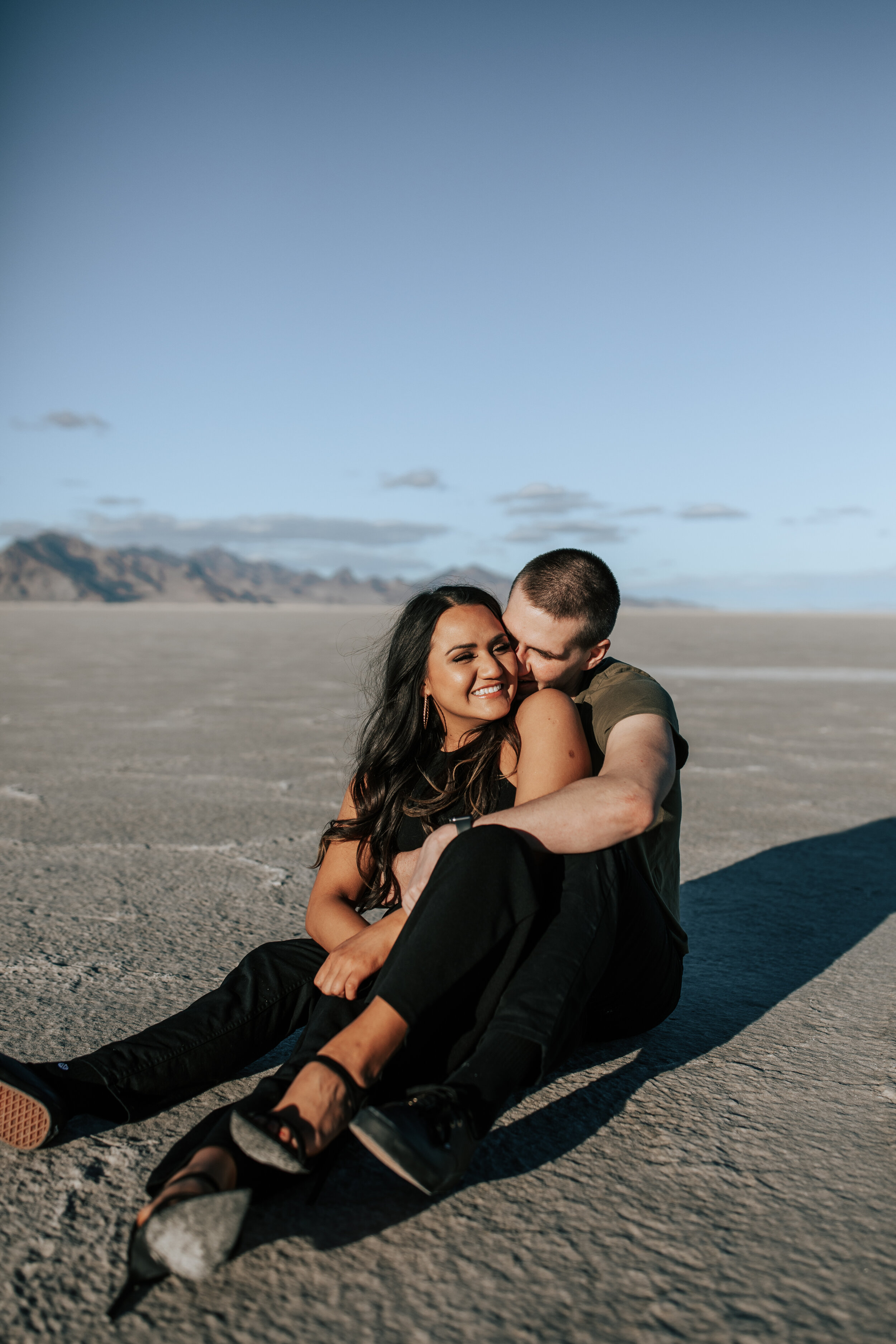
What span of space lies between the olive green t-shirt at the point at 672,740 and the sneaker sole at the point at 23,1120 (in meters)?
1.23

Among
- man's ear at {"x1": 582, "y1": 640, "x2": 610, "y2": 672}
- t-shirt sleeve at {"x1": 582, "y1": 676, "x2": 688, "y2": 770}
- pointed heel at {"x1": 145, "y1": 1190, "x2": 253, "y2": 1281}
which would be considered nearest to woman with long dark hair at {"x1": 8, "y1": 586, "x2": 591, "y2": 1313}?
pointed heel at {"x1": 145, "y1": 1190, "x2": 253, "y2": 1281}

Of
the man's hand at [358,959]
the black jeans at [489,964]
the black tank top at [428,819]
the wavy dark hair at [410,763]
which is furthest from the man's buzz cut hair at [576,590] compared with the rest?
the man's hand at [358,959]

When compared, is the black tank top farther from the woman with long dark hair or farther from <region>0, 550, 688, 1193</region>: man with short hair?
<region>0, 550, 688, 1193</region>: man with short hair

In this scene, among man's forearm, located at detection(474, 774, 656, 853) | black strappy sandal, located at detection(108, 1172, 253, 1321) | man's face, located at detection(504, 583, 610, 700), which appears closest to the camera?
black strappy sandal, located at detection(108, 1172, 253, 1321)

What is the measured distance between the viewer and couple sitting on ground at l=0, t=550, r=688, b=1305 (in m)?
1.56

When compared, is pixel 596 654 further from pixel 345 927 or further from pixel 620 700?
pixel 345 927

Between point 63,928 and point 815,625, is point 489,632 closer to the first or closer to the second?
point 63,928

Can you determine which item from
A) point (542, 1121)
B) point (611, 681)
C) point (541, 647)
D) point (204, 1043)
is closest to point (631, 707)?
point (611, 681)

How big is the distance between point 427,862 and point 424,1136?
580 millimetres

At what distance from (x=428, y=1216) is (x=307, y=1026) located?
1.35ft

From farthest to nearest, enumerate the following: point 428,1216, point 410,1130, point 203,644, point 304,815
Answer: point 203,644 → point 304,815 → point 428,1216 → point 410,1130

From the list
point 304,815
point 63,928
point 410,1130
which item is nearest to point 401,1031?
point 410,1130

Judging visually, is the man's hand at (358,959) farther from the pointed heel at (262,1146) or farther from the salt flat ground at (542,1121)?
the pointed heel at (262,1146)

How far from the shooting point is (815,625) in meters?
47.0
